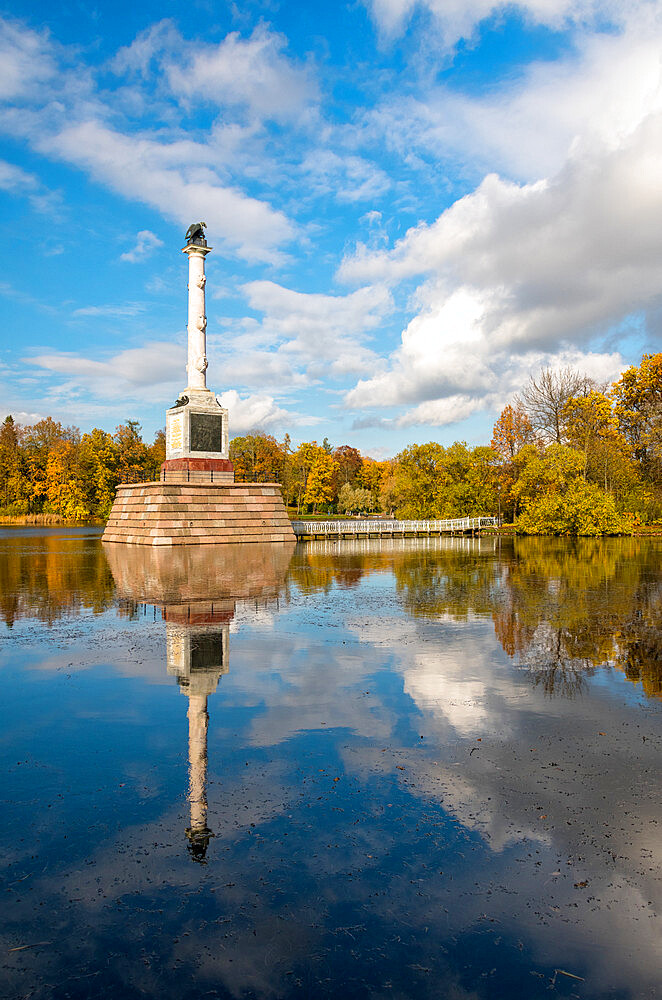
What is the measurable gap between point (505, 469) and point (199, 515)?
120ft

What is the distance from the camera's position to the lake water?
3.57 m

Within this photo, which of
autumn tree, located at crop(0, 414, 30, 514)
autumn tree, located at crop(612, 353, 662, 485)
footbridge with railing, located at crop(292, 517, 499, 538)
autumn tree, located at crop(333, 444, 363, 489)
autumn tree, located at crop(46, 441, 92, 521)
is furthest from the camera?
autumn tree, located at crop(333, 444, 363, 489)

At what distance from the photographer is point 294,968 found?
11.5ft

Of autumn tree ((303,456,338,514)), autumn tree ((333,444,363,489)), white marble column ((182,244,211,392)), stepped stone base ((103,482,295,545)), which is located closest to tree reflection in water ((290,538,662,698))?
stepped stone base ((103,482,295,545))

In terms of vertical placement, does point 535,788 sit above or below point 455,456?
below

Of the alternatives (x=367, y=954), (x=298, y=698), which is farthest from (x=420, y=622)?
(x=367, y=954)

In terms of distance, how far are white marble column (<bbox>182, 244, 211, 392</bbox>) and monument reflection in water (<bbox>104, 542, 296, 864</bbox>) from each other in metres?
10.8

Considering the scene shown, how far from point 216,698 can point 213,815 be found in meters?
3.06

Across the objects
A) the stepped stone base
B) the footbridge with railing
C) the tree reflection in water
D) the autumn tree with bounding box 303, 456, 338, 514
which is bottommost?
the tree reflection in water

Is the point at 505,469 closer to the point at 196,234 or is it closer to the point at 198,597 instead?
the point at 196,234

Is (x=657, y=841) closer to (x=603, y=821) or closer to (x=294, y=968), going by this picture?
(x=603, y=821)

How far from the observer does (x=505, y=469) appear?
63.1 meters

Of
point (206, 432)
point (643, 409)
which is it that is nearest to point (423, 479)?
point (643, 409)

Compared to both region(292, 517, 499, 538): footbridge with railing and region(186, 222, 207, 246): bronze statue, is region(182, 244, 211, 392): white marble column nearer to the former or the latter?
region(186, 222, 207, 246): bronze statue
